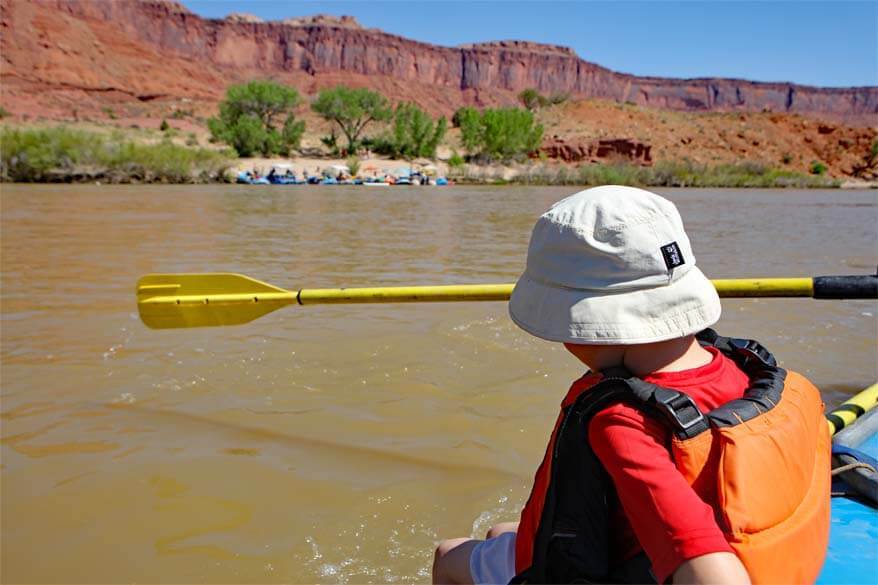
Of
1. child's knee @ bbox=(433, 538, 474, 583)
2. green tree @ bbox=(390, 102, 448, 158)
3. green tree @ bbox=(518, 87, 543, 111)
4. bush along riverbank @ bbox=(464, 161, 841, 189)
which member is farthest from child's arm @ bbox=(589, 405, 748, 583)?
green tree @ bbox=(518, 87, 543, 111)

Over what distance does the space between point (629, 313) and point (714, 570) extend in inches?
14.3

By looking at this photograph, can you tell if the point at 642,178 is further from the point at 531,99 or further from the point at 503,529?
the point at 503,529

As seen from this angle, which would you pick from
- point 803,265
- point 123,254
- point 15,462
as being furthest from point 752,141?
point 15,462

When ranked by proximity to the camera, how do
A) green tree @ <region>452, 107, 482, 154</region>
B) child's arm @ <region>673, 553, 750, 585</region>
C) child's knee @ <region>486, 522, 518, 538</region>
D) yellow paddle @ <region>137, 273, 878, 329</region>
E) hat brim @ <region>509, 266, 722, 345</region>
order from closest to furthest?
1. child's arm @ <region>673, 553, 750, 585</region>
2. hat brim @ <region>509, 266, 722, 345</region>
3. child's knee @ <region>486, 522, 518, 538</region>
4. yellow paddle @ <region>137, 273, 878, 329</region>
5. green tree @ <region>452, 107, 482, 154</region>

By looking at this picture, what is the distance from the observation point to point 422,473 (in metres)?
2.47

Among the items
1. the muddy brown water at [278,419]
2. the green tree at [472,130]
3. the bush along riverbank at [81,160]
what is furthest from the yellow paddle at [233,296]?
the green tree at [472,130]

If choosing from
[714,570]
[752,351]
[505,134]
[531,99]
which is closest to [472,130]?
[505,134]

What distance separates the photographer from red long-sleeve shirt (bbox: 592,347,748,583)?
0.87m

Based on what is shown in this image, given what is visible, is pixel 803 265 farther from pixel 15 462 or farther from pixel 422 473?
pixel 15 462

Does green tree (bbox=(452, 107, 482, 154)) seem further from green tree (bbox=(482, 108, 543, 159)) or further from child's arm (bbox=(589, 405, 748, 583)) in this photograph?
child's arm (bbox=(589, 405, 748, 583))

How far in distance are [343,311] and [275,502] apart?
2652mm

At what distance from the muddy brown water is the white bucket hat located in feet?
3.86

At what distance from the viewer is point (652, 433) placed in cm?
93

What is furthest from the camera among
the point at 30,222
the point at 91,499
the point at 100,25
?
the point at 100,25
